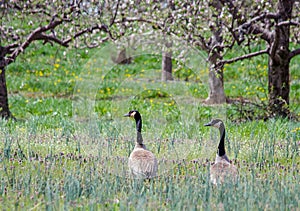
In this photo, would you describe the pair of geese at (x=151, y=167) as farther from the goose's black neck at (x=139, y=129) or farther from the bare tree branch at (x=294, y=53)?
the bare tree branch at (x=294, y=53)

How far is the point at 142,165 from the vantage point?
5289 millimetres

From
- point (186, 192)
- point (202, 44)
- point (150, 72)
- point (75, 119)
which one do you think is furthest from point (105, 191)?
point (202, 44)

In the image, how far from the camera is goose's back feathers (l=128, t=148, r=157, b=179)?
209 inches

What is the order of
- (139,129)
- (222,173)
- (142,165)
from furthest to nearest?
1. (139,129)
2. (142,165)
3. (222,173)

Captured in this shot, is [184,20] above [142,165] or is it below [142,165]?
above

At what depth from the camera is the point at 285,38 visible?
10633 mm

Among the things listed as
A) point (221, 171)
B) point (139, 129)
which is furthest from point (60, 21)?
point (221, 171)

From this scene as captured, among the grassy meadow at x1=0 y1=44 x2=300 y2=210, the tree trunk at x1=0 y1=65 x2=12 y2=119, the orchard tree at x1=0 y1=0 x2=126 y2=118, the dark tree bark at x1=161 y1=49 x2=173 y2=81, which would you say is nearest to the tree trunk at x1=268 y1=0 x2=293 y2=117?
the grassy meadow at x1=0 y1=44 x2=300 y2=210

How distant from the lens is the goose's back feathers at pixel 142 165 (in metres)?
5.30

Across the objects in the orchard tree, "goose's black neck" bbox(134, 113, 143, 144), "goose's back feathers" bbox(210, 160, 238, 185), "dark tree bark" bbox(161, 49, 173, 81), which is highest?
the orchard tree

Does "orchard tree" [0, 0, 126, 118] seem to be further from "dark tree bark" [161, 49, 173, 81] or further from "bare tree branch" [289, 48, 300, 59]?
"bare tree branch" [289, 48, 300, 59]

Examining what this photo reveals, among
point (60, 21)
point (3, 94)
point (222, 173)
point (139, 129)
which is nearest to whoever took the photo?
point (222, 173)

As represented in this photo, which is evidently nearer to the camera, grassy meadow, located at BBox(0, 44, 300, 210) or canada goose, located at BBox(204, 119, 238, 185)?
grassy meadow, located at BBox(0, 44, 300, 210)

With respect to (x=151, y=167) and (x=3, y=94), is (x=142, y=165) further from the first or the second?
(x=3, y=94)
